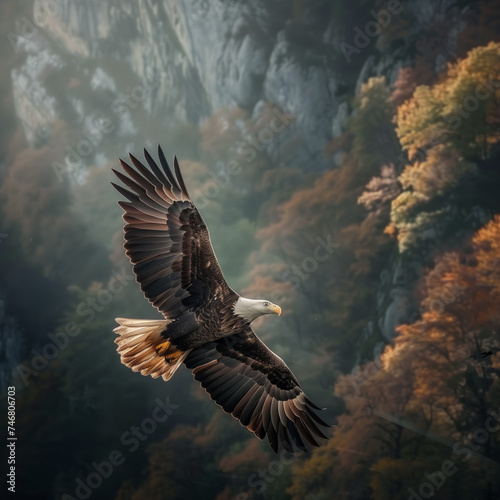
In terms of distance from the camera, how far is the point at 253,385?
6.24 meters

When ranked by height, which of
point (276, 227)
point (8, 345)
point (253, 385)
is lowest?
point (253, 385)

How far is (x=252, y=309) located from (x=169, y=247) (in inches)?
37.1

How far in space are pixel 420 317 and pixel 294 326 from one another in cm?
206

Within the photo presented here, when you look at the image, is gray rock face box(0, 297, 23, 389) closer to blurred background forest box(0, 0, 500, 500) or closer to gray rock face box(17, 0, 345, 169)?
blurred background forest box(0, 0, 500, 500)

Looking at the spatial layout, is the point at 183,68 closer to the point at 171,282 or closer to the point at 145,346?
the point at 171,282

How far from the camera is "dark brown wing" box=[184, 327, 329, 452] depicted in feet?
20.0

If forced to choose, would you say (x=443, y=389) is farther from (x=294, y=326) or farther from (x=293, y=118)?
(x=293, y=118)

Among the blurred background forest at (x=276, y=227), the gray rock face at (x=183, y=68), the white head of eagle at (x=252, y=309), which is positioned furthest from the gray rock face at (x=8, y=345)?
the white head of eagle at (x=252, y=309)

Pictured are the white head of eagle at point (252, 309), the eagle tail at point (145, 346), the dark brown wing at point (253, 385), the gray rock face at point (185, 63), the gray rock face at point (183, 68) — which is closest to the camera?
the white head of eagle at point (252, 309)

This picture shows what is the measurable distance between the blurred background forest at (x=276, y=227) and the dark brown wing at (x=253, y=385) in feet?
9.64

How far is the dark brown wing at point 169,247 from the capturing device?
5680 millimetres

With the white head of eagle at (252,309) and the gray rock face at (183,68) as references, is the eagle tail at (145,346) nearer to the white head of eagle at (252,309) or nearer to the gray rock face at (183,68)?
the white head of eagle at (252,309)

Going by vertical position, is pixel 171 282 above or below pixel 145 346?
above

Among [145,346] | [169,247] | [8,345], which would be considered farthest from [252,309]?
[8,345]
